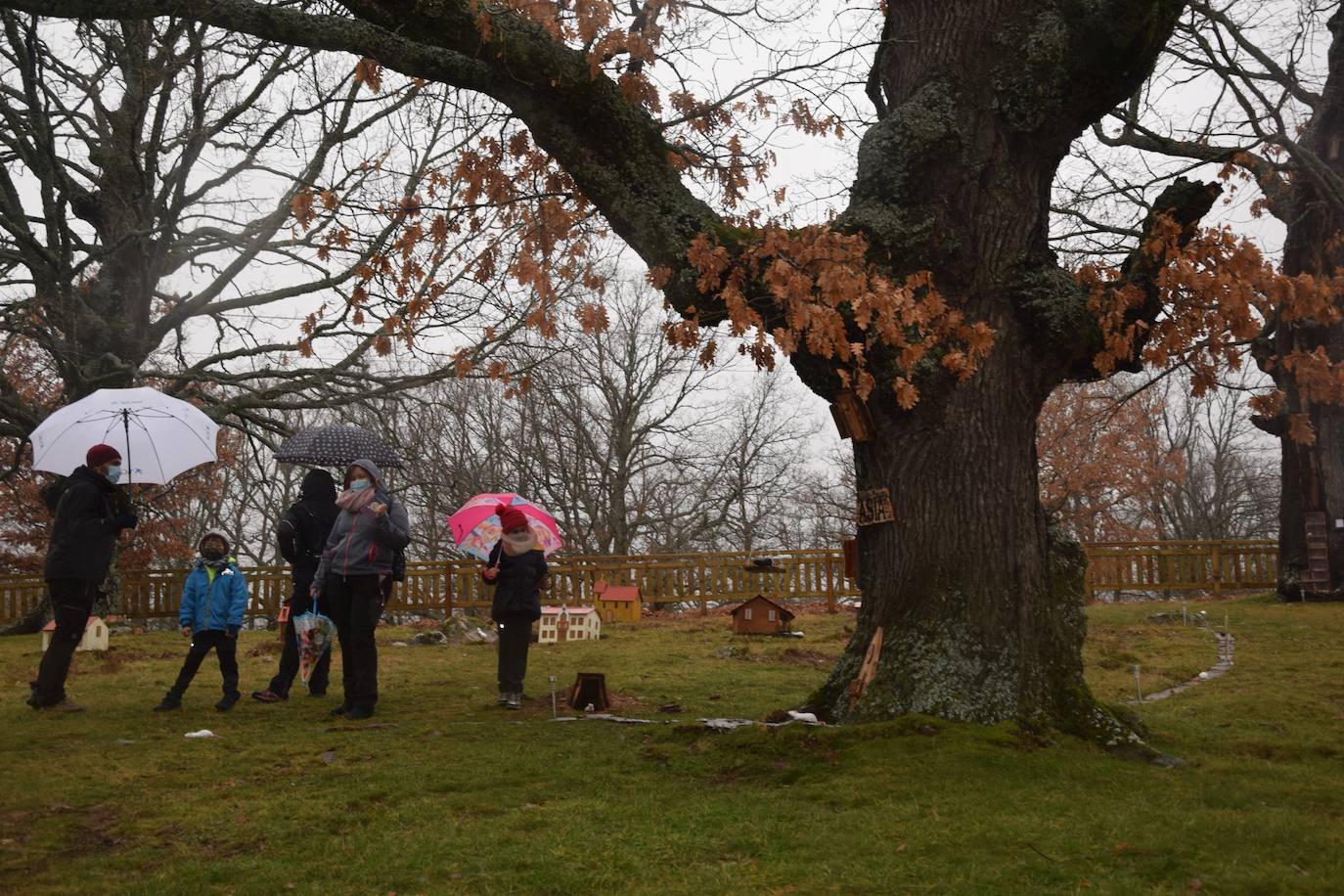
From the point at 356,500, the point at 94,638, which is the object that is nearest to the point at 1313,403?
the point at 356,500

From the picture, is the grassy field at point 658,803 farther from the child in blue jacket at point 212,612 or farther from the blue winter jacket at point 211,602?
the blue winter jacket at point 211,602

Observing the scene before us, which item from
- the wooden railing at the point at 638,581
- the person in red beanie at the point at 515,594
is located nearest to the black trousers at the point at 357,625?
the person in red beanie at the point at 515,594

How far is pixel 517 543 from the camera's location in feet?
28.1

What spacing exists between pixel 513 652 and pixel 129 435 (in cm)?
350

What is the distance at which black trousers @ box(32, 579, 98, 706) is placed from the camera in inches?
305

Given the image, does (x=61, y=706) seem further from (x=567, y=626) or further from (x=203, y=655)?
(x=567, y=626)

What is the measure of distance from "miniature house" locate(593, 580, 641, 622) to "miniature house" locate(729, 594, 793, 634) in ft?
11.0

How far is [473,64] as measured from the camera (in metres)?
6.24

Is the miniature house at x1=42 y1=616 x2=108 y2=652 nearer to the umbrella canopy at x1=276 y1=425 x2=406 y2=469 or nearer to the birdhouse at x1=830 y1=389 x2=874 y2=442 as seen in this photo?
the umbrella canopy at x1=276 y1=425 x2=406 y2=469

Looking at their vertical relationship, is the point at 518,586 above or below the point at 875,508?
below

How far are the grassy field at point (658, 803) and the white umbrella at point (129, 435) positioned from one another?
185 centimetres

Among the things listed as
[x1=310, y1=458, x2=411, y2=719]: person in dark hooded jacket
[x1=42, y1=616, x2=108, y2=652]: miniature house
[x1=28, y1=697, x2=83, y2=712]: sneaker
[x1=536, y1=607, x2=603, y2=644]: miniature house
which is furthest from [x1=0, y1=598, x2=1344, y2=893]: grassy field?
[x1=536, y1=607, x2=603, y2=644]: miniature house

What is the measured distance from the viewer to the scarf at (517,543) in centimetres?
852

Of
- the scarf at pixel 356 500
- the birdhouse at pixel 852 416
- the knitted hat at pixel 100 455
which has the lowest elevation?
the scarf at pixel 356 500
